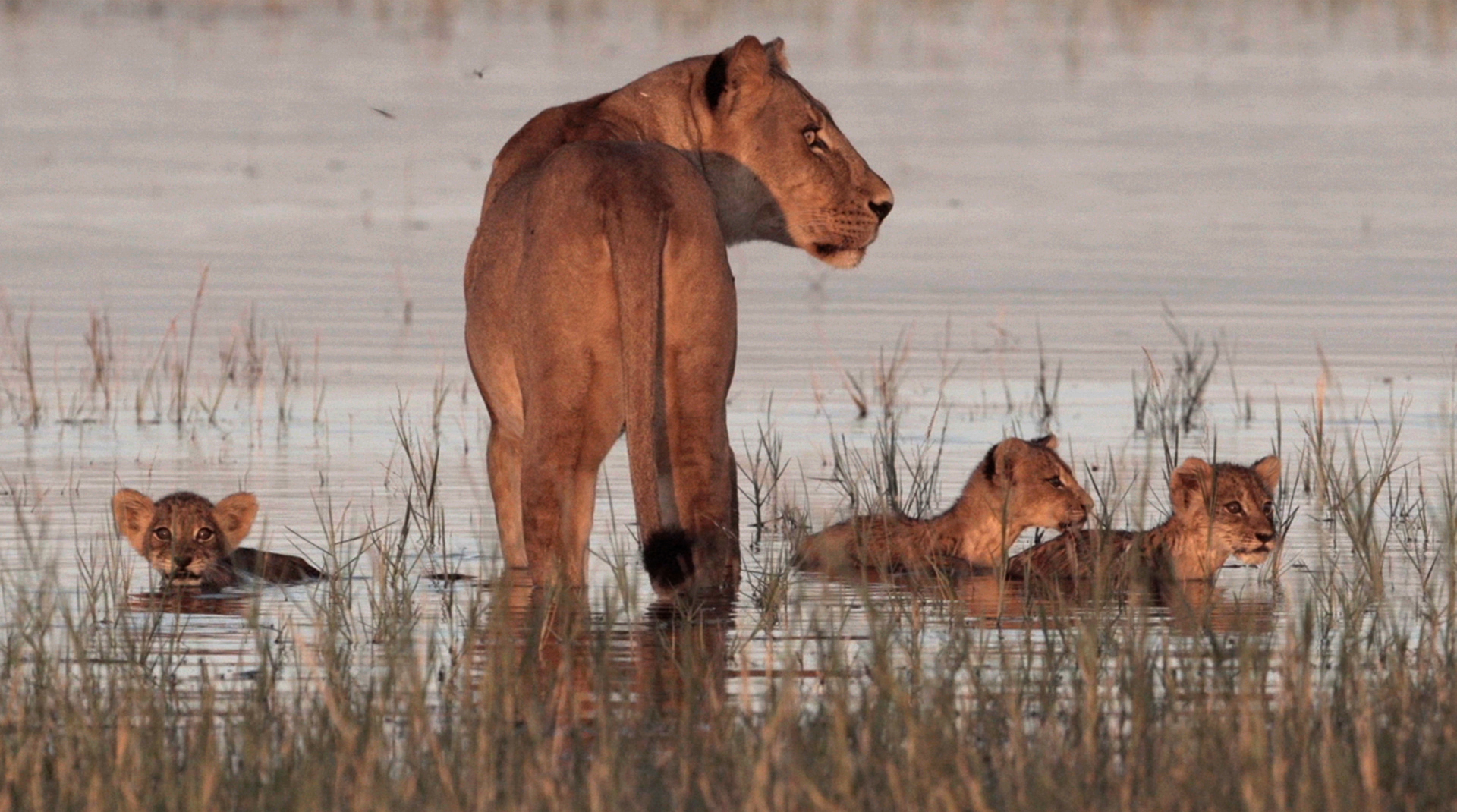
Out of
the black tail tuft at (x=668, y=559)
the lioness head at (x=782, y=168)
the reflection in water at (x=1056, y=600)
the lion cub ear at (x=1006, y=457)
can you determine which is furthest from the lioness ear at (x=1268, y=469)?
the black tail tuft at (x=668, y=559)

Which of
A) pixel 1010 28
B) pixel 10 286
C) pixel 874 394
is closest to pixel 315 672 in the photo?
pixel 874 394

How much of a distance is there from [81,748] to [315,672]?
3.36 feet

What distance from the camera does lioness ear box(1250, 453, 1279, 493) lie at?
8875mm

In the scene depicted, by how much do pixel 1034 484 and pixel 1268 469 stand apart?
2.29 feet

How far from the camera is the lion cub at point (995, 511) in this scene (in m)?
8.98

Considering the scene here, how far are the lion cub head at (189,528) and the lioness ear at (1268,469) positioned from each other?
9.74 feet

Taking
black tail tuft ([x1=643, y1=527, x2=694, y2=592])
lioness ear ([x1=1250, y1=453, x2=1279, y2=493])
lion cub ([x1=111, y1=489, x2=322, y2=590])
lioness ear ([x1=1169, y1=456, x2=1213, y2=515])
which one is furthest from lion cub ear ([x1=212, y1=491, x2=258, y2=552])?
lioness ear ([x1=1250, y1=453, x2=1279, y2=493])

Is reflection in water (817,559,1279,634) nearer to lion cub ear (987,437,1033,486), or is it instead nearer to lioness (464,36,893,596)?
lion cub ear (987,437,1033,486)

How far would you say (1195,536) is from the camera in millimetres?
8719

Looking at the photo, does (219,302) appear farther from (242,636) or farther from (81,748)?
(81,748)

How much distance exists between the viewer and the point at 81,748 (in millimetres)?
5598

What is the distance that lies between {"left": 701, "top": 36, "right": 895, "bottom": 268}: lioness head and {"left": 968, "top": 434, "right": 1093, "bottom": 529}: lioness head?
0.86 meters

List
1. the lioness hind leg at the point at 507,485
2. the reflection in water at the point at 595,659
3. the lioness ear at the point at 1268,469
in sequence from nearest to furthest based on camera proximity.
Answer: the reflection in water at the point at 595,659
the lioness hind leg at the point at 507,485
the lioness ear at the point at 1268,469

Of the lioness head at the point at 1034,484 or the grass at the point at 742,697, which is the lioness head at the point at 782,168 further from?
the grass at the point at 742,697
